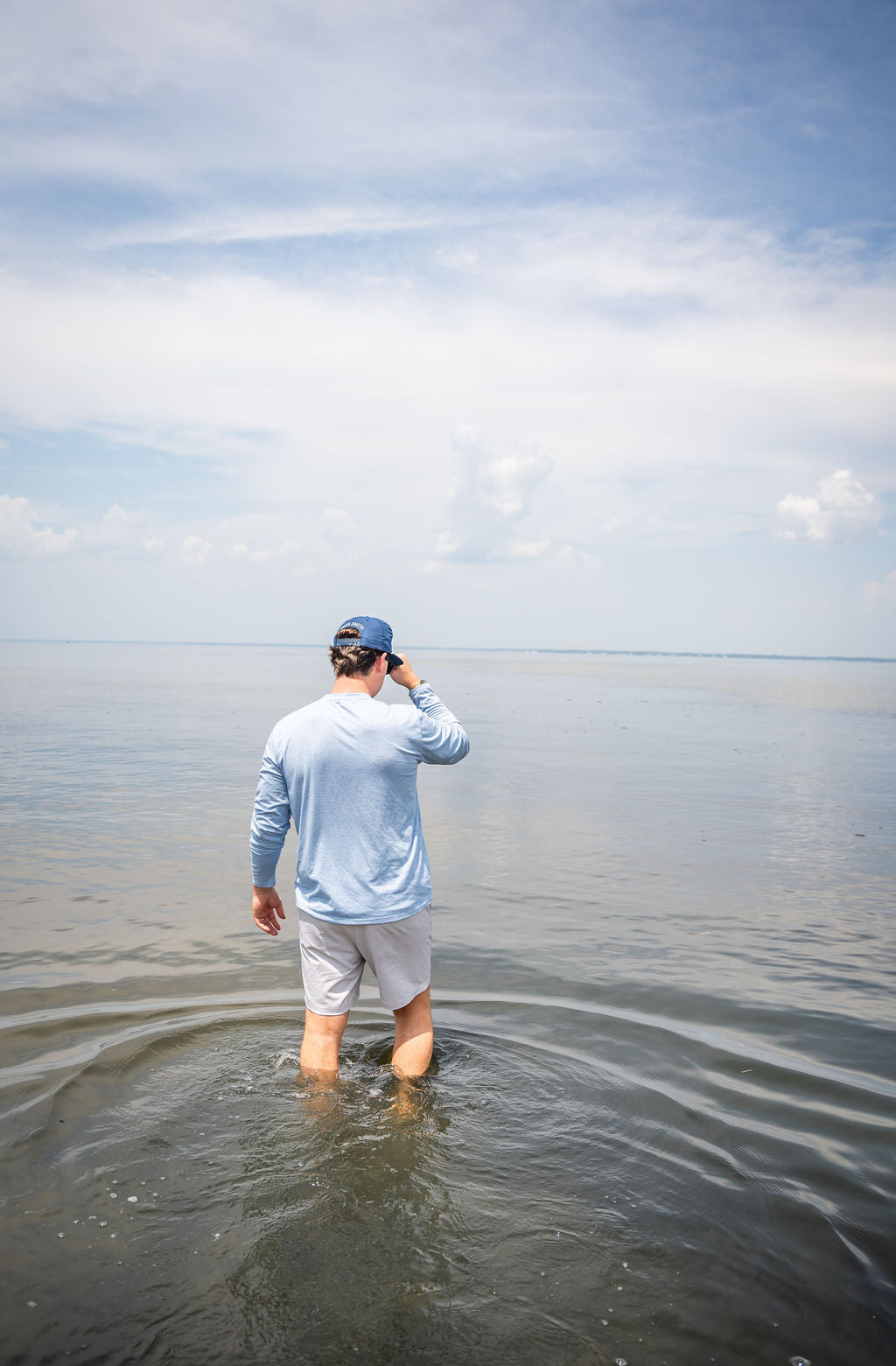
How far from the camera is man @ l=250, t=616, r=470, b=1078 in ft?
14.8

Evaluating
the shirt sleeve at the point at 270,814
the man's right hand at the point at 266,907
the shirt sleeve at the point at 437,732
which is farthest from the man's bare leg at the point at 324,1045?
the shirt sleeve at the point at 437,732

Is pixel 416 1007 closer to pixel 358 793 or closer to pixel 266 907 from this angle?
pixel 266 907

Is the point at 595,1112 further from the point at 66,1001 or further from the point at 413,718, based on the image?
the point at 66,1001

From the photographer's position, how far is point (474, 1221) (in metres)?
3.89

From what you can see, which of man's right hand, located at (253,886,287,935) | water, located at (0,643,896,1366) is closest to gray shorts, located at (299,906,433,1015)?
man's right hand, located at (253,886,287,935)

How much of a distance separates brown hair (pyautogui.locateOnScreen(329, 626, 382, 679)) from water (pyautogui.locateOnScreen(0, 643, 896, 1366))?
232cm

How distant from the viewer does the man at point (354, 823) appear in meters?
4.51

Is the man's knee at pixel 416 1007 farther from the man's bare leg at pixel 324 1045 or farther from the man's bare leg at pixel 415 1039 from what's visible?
the man's bare leg at pixel 324 1045

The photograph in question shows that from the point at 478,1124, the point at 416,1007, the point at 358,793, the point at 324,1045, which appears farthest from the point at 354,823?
the point at 478,1124

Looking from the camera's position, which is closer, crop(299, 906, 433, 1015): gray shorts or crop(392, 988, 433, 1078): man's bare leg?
crop(299, 906, 433, 1015): gray shorts

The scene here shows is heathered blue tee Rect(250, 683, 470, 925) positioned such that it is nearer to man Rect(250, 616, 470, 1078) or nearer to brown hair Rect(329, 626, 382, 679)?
man Rect(250, 616, 470, 1078)

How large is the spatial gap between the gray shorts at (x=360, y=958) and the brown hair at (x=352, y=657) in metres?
1.30

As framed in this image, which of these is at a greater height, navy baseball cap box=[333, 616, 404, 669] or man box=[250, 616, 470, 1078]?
navy baseball cap box=[333, 616, 404, 669]

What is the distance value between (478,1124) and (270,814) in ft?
6.49
